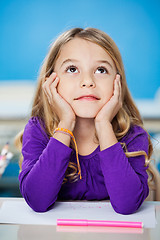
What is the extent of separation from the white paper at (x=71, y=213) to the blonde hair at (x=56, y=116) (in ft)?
0.55

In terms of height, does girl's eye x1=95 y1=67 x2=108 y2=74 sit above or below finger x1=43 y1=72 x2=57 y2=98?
above

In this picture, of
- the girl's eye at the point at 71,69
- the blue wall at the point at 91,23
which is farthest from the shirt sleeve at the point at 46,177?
the blue wall at the point at 91,23

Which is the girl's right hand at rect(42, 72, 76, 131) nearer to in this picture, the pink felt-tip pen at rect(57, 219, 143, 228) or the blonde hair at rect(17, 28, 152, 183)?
the blonde hair at rect(17, 28, 152, 183)

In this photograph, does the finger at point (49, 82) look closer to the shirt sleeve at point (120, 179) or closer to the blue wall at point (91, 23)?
the shirt sleeve at point (120, 179)

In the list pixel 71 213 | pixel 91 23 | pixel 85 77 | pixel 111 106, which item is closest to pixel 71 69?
pixel 85 77

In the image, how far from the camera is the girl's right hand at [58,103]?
1020mm

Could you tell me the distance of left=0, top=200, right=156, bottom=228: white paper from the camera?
2.63ft

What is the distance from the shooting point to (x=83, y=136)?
1.15 meters

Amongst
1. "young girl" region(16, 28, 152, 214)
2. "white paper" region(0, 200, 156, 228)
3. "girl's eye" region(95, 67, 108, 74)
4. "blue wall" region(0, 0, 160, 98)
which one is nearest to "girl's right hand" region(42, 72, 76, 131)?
"young girl" region(16, 28, 152, 214)

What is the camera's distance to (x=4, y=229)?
736 millimetres

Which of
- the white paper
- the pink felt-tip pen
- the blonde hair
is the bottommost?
the white paper

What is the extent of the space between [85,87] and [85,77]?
3 centimetres

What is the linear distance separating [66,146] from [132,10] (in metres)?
2.90

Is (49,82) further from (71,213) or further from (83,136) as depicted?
(71,213)
